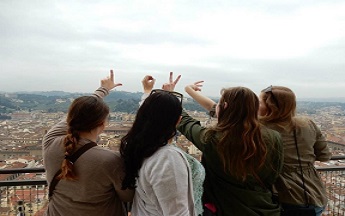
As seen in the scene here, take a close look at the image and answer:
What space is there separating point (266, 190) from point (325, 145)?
581mm

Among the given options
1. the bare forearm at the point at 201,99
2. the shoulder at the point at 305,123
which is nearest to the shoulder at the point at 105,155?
the bare forearm at the point at 201,99

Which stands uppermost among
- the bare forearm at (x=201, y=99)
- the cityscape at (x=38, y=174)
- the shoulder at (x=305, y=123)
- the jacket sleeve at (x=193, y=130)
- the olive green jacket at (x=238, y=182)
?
the bare forearm at (x=201, y=99)

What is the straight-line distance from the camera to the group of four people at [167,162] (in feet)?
4.39

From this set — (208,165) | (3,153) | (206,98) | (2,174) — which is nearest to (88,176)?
(208,165)

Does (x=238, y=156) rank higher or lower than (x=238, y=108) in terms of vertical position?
lower

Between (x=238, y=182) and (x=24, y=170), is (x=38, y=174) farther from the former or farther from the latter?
(x=238, y=182)

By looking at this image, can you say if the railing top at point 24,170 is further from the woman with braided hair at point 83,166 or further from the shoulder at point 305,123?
the shoulder at point 305,123

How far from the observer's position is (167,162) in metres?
1.30

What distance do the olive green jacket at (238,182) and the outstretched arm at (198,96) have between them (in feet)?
0.98

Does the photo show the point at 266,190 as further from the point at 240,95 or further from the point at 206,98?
the point at 206,98

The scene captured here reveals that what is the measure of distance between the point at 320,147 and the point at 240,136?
2.47ft

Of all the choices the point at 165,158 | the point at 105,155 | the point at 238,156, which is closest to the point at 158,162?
the point at 165,158

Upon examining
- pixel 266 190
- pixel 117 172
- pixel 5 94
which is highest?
pixel 117 172

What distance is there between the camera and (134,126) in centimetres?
140
